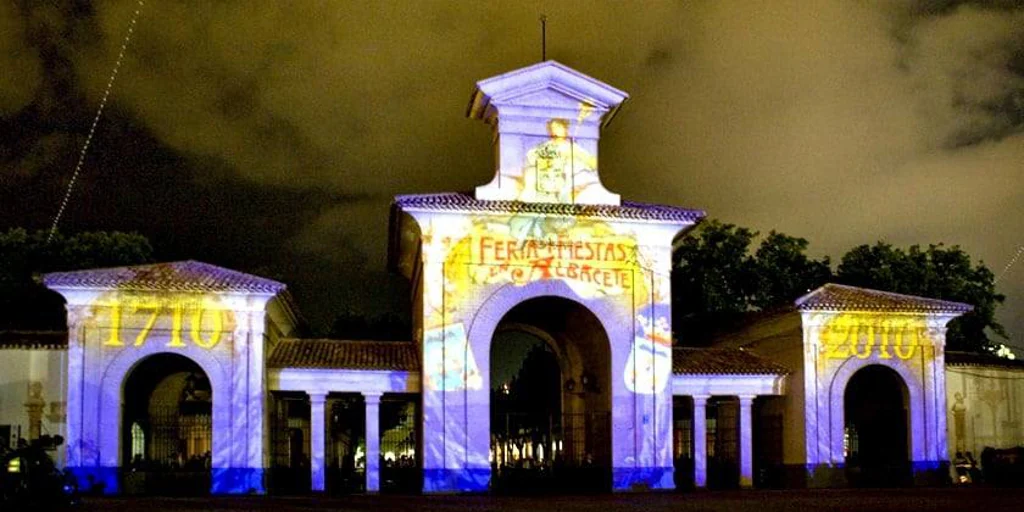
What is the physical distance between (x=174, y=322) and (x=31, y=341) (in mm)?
4330

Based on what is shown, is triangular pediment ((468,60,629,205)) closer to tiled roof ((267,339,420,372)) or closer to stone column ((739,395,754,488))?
tiled roof ((267,339,420,372))

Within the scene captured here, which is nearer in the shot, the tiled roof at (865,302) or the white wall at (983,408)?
the tiled roof at (865,302)

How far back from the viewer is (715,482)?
37406 millimetres

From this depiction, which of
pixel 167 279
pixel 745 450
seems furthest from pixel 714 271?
pixel 167 279

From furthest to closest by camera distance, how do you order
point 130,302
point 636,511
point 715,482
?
point 715,482 → point 130,302 → point 636,511

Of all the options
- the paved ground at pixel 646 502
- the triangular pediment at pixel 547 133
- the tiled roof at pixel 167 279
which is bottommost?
the paved ground at pixel 646 502

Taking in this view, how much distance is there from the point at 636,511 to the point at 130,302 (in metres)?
14.4

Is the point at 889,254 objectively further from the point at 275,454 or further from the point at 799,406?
the point at 275,454

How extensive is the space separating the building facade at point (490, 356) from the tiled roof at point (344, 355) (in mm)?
83

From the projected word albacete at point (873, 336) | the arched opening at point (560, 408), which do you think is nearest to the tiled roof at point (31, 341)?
the arched opening at point (560, 408)

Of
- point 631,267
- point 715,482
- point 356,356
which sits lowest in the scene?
point 715,482

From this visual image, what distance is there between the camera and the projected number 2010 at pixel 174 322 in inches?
1291

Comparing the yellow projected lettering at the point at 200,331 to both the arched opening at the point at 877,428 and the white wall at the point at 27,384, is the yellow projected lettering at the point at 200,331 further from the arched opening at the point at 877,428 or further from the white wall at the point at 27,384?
the arched opening at the point at 877,428

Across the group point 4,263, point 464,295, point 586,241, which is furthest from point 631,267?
point 4,263
